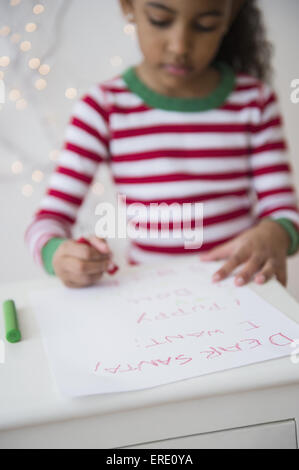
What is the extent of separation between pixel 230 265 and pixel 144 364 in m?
0.19

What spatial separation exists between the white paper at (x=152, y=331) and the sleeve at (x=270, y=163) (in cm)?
21

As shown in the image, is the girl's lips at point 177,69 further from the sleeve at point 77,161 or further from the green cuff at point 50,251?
the green cuff at point 50,251

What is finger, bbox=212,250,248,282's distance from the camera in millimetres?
433

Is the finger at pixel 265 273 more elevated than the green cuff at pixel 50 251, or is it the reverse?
the green cuff at pixel 50 251

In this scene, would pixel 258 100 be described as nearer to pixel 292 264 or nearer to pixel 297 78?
pixel 297 78

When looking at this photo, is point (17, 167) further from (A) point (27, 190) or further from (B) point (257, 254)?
(B) point (257, 254)

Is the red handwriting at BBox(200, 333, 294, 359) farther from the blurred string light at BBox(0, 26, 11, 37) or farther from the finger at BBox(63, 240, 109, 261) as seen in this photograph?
the blurred string light at BBox(0, 26, 11, 37)

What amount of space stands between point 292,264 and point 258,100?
0.43m

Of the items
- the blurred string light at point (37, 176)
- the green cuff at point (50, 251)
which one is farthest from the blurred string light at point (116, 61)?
the green cuff at point (50, 251)

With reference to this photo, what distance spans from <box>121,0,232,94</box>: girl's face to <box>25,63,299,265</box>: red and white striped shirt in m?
0.07

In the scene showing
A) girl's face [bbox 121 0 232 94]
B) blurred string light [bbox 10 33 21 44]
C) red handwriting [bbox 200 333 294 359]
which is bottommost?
red handwriting [bbox 200 333 294 359]

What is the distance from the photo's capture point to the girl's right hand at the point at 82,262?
0.43m

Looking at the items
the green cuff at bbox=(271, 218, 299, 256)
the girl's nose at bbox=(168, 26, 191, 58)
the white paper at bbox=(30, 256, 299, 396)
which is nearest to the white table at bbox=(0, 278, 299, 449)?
the white paper at bbox=(30, 256, 299, 396)

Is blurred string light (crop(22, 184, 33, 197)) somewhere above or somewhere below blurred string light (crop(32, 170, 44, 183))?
below
